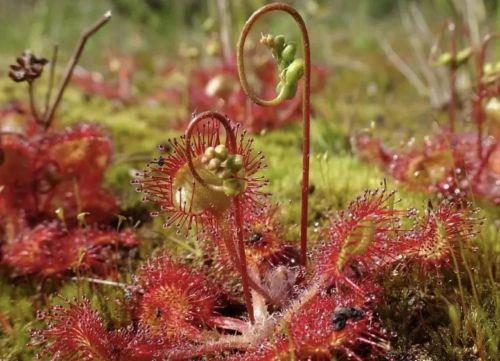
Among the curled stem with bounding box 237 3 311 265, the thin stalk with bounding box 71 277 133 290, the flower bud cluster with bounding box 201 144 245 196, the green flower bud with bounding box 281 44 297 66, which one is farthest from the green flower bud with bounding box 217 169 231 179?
the thin stalk with bounding box 71 277 133 290

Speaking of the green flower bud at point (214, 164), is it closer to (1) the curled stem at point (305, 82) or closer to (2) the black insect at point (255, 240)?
(1) the curled stem at point (305, 82)

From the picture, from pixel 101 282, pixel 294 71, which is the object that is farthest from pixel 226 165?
→ pixel 101 282

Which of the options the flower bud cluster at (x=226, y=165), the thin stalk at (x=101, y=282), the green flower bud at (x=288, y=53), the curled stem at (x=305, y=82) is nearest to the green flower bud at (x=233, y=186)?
the flower bud cluster at (x=226, y=165)

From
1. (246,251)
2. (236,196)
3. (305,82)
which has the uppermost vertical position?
(305,82)

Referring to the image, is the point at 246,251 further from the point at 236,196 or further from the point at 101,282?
the point at 101,282

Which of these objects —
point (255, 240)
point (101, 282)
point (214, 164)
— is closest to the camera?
point (214, 164)

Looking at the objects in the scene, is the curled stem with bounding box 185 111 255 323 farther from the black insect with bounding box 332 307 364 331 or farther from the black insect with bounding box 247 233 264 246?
the black insect with bounding box 332 307 364 331

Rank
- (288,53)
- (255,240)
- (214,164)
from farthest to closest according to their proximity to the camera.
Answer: (255,240), (288,53), (214,164)

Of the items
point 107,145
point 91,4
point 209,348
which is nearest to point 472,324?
point 209,348
